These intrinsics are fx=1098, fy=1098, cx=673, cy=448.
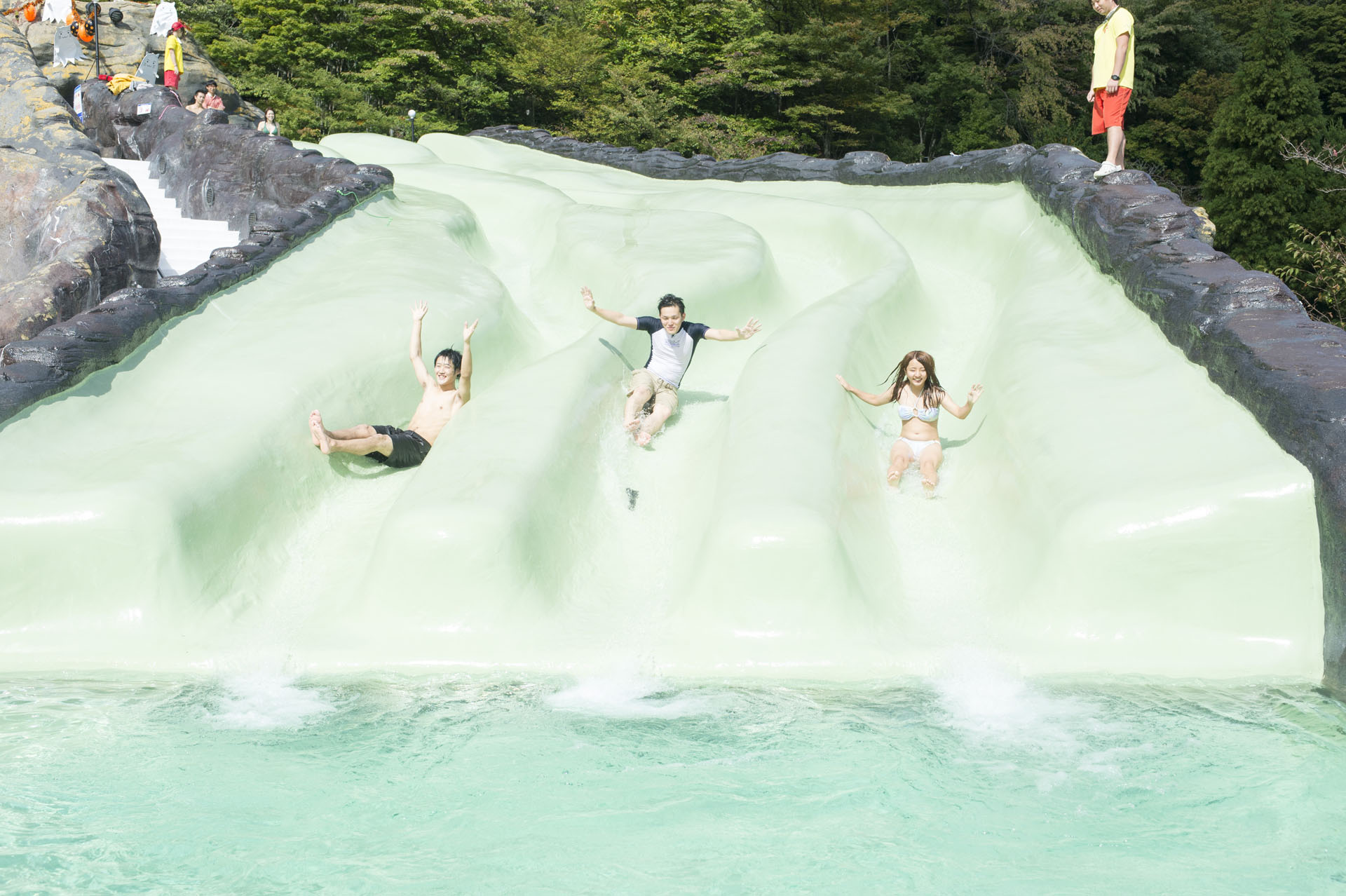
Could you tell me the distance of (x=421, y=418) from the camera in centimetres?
673

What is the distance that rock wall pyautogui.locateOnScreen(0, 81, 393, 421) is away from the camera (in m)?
6.13

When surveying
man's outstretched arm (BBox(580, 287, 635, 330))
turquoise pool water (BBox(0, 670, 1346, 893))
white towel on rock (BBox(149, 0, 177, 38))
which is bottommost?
turquoise pool water (BBox(0, 670, 1346, 893))

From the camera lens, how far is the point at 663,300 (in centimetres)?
673

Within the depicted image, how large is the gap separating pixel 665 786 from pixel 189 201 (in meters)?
10.4

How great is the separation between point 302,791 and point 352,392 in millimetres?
3357

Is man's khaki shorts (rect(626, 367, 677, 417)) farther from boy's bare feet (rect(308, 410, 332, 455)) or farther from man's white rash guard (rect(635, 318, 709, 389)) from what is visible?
boy's bare feet (rect(308, 410, 332, 455))

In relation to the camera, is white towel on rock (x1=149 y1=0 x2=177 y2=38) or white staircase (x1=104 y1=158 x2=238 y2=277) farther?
white towel on rock (x1=149 y1=0 x2=177 y2=38)

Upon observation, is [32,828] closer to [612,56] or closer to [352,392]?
[352,392]

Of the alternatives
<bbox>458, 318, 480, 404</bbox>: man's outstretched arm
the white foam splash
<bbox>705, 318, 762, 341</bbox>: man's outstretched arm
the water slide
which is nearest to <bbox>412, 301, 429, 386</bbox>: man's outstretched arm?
<bbox>458, 318, 480, 404</bbox>: man's outstretched arm

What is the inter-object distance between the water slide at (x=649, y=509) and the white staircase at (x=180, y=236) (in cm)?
297

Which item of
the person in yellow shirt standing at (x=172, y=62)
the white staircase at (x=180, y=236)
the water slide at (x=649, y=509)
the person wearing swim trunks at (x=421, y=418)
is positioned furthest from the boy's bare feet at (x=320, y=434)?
the person in yellow shirt standing at (x=172, y=62)

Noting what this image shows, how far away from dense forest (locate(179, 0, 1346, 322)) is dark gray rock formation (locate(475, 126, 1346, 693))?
15.8 m

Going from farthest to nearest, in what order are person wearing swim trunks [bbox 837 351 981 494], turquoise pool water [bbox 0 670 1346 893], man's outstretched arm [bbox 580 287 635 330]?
man's outstretched arm [bbox 580 287 635 330], person wearing swim trunks [bbox 837 351 981 494], turquoise pool water [bbox 0 670 1346 893]

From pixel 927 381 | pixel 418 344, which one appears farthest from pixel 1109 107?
pixel 418 344
